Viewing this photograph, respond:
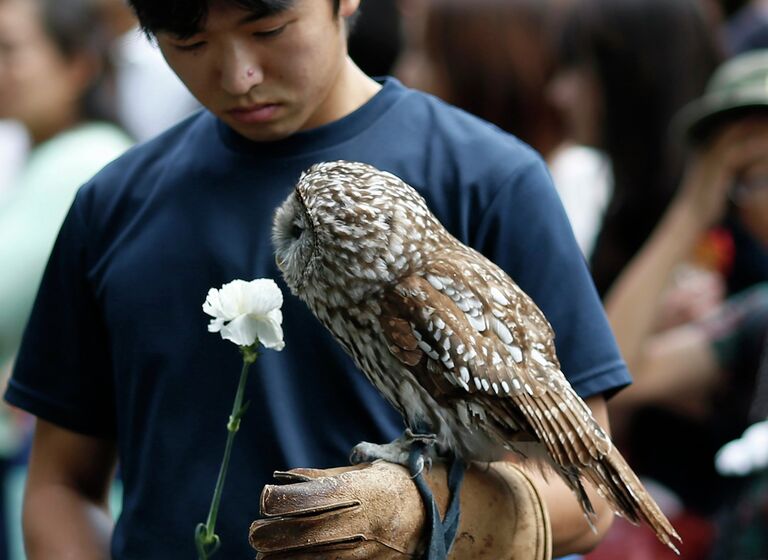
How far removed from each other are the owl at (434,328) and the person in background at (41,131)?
1.92 meters

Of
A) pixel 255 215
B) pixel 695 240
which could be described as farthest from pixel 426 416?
pixel 695 240

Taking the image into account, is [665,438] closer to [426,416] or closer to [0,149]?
[426,416]

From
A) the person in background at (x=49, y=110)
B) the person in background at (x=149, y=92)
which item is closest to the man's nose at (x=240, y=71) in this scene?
the person in background at (x=49, y=110)

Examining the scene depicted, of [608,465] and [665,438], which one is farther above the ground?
[608,465]

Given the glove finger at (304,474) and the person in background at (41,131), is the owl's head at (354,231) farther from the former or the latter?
the person in background at (41,131)

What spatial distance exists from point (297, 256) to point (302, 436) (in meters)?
0.33

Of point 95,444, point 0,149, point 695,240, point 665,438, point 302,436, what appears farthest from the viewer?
point 0,149

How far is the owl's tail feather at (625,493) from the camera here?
169 cm

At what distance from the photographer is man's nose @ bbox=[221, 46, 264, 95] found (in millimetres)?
1840

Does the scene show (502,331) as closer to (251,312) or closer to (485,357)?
(485,357)

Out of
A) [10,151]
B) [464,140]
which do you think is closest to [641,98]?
[464,140]

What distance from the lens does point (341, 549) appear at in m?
1.68

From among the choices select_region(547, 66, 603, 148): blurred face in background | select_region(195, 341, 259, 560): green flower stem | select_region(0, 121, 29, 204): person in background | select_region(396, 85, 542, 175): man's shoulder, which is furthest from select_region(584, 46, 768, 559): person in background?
select_region(0, 121, 29, 204): person in background

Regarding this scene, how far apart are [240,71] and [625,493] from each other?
32.8 inches
